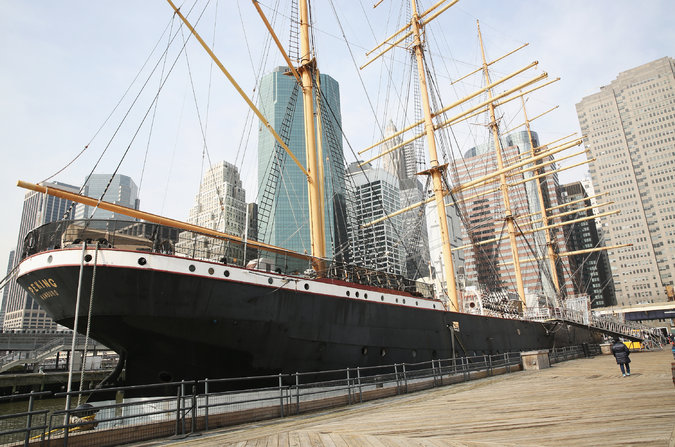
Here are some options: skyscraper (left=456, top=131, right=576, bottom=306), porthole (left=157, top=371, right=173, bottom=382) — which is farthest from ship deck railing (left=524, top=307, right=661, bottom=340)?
porthole (left=157, top=371, right=173, bottom=382)

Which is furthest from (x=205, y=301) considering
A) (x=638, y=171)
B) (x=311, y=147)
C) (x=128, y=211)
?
(x=638, y=171)

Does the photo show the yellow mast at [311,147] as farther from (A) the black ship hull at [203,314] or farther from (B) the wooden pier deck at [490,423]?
(B) the wooden pier deck at [490,423]

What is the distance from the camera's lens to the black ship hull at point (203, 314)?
8797mm

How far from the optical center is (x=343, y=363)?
1162 centimetres

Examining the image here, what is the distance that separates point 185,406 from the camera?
7.75 m

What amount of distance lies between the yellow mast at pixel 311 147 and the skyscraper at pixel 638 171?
342ft

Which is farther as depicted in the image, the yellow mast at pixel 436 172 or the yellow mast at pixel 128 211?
the yellow mast at pixel 436 172

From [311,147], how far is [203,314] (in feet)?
31.7

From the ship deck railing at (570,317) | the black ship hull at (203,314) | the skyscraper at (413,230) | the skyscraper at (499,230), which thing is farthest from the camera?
the skyscraper at (499,230)

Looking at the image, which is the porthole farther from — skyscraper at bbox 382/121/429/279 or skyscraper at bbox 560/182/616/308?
skyscraper at bbox 560/182/616/308

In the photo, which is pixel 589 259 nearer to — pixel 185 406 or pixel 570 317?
pixel 570 317

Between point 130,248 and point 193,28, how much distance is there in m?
7.34

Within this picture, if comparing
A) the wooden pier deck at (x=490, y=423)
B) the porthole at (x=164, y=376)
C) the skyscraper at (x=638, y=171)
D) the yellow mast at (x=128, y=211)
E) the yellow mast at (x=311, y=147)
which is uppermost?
the skyscraper at (x=638, y=171)

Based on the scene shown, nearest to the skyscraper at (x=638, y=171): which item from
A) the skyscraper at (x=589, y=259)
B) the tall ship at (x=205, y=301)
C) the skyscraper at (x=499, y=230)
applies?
the skyscraper at (x=589, y=259)
